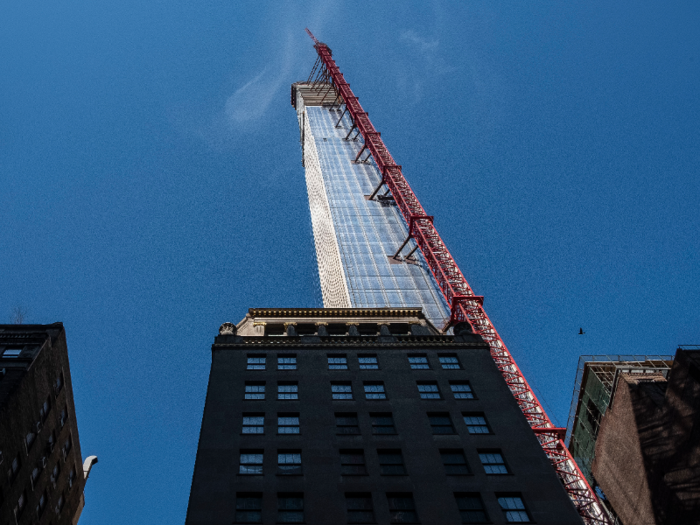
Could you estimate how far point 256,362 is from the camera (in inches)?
2168

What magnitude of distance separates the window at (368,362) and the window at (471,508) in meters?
14.9

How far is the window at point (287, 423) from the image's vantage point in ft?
153

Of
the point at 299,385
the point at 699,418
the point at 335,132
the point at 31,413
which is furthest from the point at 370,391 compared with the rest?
the point at 335,132

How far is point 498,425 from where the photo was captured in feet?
A: 160

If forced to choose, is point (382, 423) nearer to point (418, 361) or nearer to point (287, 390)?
point (287, 390)

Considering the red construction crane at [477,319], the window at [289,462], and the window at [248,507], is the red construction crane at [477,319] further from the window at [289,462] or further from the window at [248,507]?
the window at [248,507]

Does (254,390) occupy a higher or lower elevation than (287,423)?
higher

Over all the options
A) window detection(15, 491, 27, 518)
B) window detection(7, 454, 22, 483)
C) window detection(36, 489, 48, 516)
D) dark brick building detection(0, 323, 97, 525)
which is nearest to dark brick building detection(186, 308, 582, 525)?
dark brick building detection(0, 323, 97, 525)

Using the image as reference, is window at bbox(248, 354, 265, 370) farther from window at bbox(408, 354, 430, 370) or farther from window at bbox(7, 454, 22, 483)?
window at bbox(7, 454, 22, 483)

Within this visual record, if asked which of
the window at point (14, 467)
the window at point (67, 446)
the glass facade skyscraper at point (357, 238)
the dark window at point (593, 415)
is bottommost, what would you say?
the window at point (14, 467)

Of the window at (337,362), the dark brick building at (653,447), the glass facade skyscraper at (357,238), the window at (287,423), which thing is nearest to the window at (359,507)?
the window at (287,423)

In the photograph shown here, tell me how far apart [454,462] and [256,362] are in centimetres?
1773

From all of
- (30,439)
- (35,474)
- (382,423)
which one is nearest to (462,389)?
(382,423)

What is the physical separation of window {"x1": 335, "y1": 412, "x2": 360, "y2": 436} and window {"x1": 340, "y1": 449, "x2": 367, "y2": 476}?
5.84 feet
